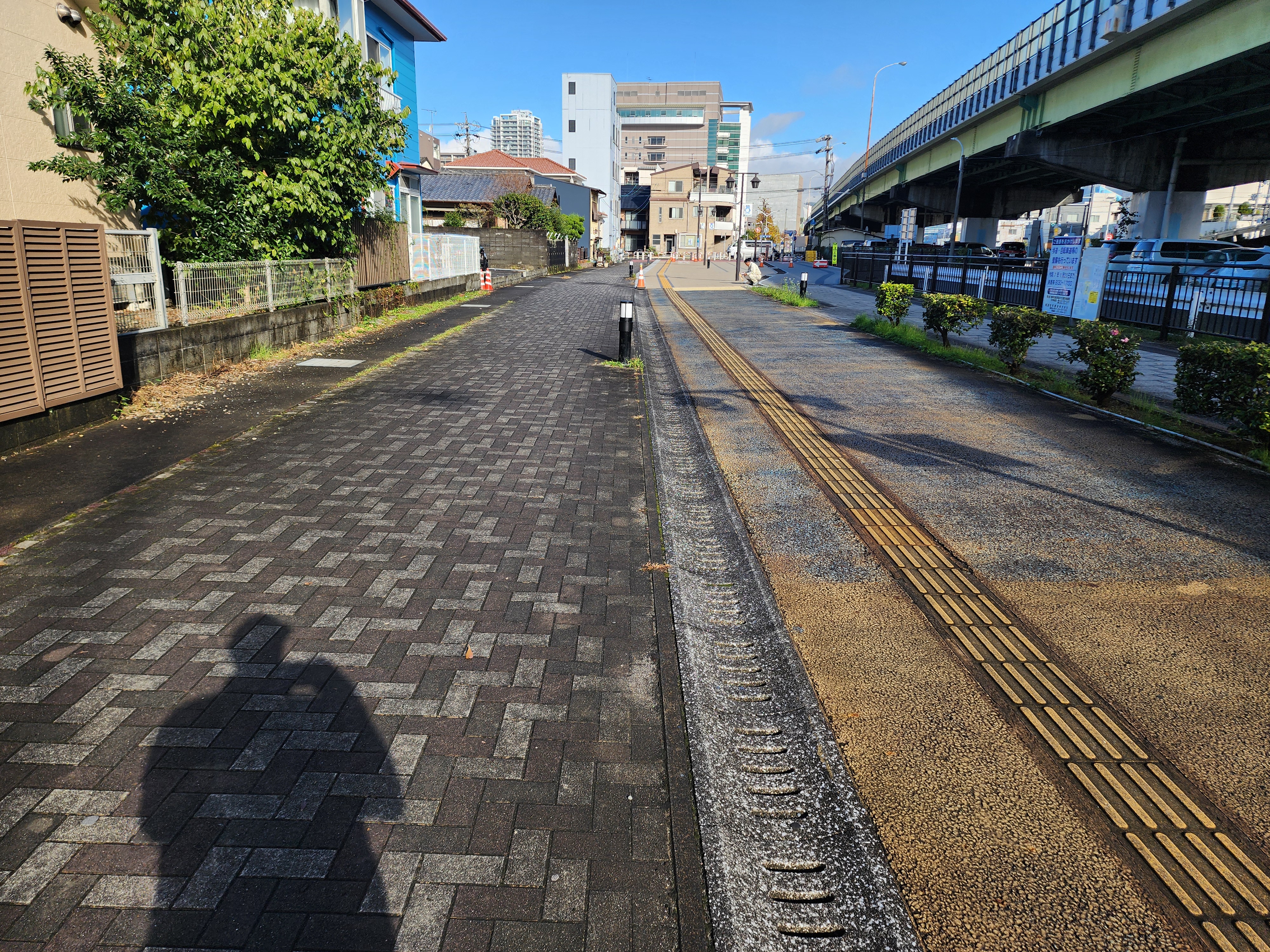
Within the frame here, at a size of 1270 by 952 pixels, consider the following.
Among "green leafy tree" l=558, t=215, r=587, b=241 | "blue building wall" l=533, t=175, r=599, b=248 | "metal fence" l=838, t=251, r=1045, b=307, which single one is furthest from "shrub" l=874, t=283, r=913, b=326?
"blue building wall" l=533, t=175, r=599, b=248

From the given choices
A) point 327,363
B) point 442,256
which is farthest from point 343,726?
point 442,256

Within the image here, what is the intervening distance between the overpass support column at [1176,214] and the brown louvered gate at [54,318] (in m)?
42.5

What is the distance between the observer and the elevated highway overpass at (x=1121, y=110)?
2100 cm

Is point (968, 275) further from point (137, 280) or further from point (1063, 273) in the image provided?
point (137, 280)

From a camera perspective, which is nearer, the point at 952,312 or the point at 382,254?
the point at 952,312

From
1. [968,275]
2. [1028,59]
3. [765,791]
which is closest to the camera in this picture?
[765,791]

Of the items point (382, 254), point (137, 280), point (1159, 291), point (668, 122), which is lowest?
point (137, 280)

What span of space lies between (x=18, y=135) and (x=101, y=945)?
12.6m

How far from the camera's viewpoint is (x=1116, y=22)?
22281mm

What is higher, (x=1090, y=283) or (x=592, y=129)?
(x=592, y=129)

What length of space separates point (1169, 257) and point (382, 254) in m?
23.2

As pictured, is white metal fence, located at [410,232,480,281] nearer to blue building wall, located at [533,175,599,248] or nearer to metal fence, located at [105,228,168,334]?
metal fence, located at [105,228,168,334]

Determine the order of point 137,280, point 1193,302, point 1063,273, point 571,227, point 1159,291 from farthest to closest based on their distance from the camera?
1. point 571,227
2. point 1159,291
3. point 1063,273
4. point 1193,302
5. point 137,280

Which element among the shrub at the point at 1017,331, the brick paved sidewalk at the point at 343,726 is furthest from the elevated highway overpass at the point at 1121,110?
the brick paved sidewalk at the point at 343,726
